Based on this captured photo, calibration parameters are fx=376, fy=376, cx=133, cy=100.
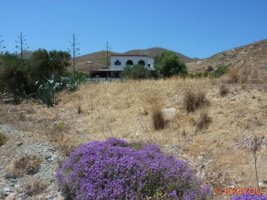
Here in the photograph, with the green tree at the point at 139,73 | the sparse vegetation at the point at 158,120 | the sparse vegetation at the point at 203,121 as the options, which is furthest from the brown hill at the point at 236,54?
the sparse vegetation at the point at 203,121

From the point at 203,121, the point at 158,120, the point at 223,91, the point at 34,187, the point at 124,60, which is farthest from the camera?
the point at 124,60

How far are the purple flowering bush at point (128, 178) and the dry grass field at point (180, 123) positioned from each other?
3.28 feet

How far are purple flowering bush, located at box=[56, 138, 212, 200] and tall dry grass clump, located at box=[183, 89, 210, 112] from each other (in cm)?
422

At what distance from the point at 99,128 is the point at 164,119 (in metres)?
1.89

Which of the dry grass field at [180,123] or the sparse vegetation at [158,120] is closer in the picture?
the dry grass field at [180,123]

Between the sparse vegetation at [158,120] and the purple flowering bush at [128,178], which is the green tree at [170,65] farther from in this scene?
the purple flowering bush at [128,178]

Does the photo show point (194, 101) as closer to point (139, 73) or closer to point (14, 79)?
point (14, 79)

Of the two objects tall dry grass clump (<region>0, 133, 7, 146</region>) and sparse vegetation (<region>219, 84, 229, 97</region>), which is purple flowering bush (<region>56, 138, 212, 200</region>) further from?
sparse vegetation (<region>219, 84, 229, 97</region>)

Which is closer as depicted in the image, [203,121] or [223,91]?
Result: [203,121]

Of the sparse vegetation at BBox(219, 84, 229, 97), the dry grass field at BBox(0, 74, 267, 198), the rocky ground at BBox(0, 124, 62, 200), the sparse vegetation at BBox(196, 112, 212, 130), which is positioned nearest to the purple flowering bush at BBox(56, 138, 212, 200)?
the rocky ground at BBox(0, 124, 62, 200)

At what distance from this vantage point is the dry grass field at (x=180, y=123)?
20.0ft

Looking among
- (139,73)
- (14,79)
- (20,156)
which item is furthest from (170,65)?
(20,156)

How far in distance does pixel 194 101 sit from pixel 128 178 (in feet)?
17.2

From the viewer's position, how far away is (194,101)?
30.5 feet
